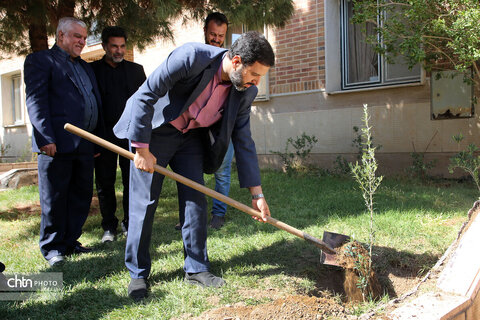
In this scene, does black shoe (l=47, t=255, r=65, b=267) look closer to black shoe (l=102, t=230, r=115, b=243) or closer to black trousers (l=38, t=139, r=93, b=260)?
black trousers (l=38, t=139, r=93, b=260)

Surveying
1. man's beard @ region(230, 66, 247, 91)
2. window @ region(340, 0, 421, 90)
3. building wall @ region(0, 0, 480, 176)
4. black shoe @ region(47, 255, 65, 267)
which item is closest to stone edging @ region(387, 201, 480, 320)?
man's beard @ region(230, 66, 247, 91)

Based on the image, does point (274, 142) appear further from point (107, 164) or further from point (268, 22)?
point (107, 164)

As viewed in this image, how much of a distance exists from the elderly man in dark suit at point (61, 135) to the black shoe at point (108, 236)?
29 cm

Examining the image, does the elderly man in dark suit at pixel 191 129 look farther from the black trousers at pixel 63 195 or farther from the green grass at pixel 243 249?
the black trousers at pixel 63 195

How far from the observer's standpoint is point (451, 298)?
7.32ft

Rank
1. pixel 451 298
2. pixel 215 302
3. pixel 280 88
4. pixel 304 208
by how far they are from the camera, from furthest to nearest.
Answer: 1. pixel 280 88
2. pixel 304 208
3. pixel 215 302
4. pixel 451 298

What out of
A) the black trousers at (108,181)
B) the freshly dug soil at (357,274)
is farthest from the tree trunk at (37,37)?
the freshly dug soil at (357,274)

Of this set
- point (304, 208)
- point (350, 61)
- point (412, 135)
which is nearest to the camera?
point (304, 208)

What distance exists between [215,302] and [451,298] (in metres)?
1.39

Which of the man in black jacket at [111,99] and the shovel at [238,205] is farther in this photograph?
the man in black jacket at [111,99]

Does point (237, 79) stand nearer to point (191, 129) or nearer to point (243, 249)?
point (191, 129)

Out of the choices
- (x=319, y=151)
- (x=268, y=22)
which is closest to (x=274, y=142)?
(x=319, y=151)

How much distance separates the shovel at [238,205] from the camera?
2889 millimetres

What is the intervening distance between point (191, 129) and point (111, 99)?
1567 millimetres
